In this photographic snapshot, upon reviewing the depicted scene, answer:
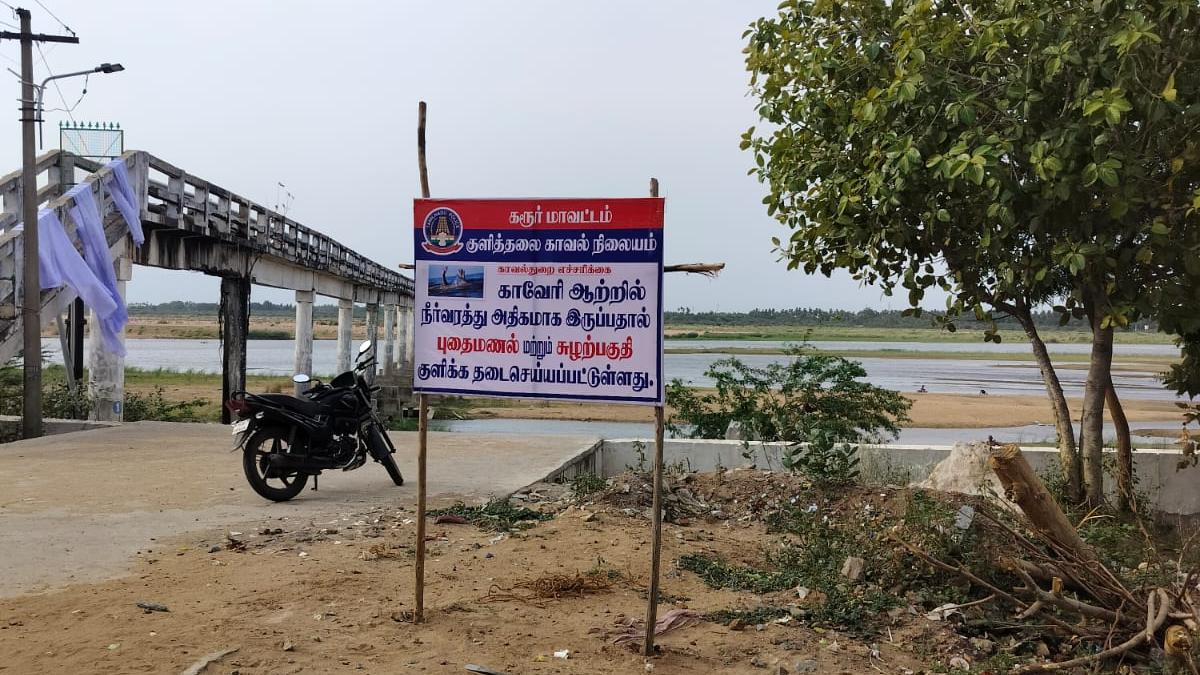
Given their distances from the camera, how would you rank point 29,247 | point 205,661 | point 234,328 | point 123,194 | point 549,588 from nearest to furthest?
point 205,661 → point 549,588 → point 29,247 → point 123,194 → point 234,328

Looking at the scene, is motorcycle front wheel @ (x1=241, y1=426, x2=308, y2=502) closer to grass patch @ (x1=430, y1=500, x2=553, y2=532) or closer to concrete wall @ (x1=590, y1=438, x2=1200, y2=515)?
grass patch @ (x1=430, y1=500, x2=553, y2=532)

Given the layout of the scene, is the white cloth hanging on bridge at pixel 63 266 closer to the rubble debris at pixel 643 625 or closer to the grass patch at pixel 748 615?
the rubble debris at pixel 643 625

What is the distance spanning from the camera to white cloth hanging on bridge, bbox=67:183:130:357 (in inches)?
542

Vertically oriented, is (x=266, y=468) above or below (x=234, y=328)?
below

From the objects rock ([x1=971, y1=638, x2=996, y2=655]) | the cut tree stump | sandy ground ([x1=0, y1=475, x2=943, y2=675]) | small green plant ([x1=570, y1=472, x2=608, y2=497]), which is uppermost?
the cut tree stump

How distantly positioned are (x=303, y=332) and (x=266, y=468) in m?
19.0

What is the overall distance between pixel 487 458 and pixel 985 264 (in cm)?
577

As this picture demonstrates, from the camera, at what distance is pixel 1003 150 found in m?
6.57

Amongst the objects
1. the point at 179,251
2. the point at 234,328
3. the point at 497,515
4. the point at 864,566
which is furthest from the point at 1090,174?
the point at 234,328

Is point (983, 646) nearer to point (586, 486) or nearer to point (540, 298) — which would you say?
point (540, 298)

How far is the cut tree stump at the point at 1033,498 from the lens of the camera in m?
4.96

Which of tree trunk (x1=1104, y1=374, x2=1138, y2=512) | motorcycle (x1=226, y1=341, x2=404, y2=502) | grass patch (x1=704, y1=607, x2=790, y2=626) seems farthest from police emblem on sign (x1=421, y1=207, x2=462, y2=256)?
tree trunk (x1=1104, y1=374, x2=1138, y2=512)

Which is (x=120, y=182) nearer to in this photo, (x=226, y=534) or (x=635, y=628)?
(x=226, y=534)

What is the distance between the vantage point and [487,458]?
10883 mm
